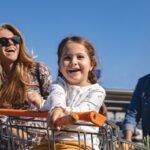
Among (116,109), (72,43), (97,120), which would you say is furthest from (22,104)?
(116,109)

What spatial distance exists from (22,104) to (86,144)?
1182 mm

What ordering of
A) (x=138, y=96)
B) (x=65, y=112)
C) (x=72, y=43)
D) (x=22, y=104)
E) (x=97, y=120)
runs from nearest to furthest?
(x=97, y=120) → (x=65, y=112) → (x=72, y=43) → (x=22, y=104) → (x=138, y=96)

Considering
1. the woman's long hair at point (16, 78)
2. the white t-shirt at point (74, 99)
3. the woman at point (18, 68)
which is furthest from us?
the woman at point (18, 68)

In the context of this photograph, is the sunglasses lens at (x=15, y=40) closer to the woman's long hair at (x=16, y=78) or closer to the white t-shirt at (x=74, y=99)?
the woman's long hair at (x=16, y=78)

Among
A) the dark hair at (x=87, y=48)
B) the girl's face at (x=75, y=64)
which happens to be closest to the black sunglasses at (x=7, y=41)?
the dark hair at (x=87, y=48)

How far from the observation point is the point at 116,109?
46.1ft

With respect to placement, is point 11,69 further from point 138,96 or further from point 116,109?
point 116,109

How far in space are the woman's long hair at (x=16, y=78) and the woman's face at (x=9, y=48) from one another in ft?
0.12

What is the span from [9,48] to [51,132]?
1.45 metres

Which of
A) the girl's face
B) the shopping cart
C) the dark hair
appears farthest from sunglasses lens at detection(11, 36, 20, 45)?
the shopping cart

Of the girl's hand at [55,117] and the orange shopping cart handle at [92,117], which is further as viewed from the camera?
the girl's hand at [55,117]

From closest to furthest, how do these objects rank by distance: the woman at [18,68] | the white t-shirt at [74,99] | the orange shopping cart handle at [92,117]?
the orange shopping cart handle at [92,117] → the white t-shirt at [74,99] → the woman at [18,68]

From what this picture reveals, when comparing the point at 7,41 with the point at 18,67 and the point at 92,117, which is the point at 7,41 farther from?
the point at 92,117

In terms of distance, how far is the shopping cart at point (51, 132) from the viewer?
3.39m
